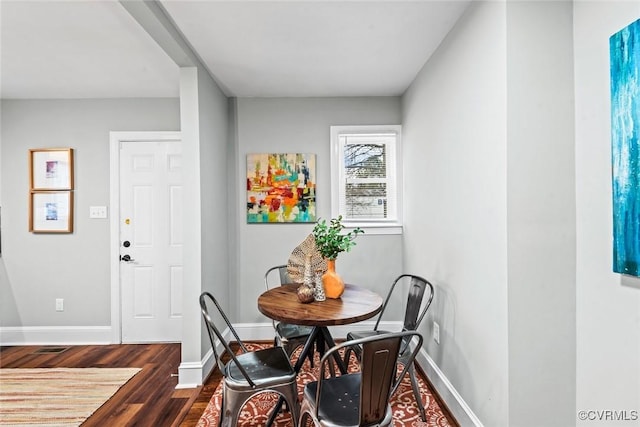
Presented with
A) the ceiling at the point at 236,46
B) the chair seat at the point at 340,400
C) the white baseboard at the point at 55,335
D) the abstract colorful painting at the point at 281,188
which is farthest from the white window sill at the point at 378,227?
the white baseboard at the point at 55,335

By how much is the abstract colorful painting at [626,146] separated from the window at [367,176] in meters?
2.30

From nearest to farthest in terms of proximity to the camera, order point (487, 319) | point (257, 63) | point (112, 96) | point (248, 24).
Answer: point (487, 319)
point (248, 24)
point (257, 63)
point (112, 96)

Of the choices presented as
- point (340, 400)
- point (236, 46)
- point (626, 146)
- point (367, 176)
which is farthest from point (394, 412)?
point (236, 46)

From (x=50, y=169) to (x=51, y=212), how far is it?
45 centimetres

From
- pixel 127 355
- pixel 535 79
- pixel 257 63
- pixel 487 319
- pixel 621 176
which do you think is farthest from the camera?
pixel 127 355

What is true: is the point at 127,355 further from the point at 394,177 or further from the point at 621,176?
the point at 621,176

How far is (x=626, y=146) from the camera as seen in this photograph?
1.28 meters

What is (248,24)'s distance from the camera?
7.15 ft

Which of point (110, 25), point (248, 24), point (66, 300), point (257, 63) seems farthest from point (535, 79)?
point (66, 300)

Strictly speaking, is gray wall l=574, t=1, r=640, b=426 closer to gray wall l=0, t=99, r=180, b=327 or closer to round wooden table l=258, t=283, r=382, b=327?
round wooden table l=258, t=283, r=382, b=327

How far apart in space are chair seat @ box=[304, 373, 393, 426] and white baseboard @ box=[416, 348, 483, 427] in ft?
2.38

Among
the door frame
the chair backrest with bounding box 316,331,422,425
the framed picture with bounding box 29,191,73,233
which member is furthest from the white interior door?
the chair backrest with bounding box 316,331,422,425

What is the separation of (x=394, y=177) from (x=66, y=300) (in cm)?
369

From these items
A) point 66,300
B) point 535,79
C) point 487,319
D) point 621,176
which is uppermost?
point 535,79
